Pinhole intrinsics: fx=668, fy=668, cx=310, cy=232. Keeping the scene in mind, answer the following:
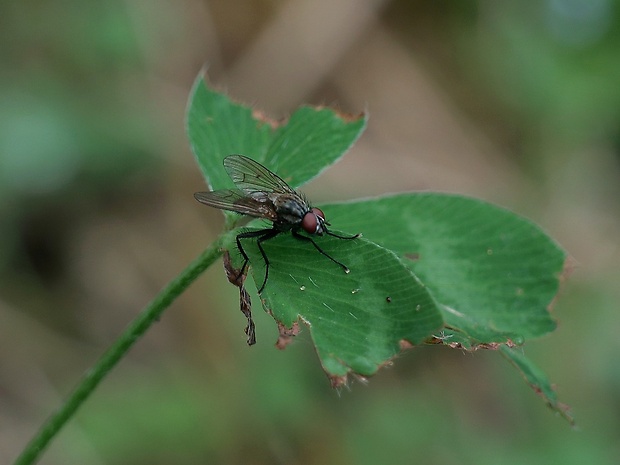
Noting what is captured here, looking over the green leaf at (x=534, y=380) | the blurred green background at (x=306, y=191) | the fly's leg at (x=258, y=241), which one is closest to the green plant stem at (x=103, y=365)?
the fly's leg at (x=258, y=241)

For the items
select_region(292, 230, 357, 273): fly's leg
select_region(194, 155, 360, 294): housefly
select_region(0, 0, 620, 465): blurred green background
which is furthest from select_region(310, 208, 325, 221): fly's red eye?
select_region(0, 0, 620, 465): blurred green background

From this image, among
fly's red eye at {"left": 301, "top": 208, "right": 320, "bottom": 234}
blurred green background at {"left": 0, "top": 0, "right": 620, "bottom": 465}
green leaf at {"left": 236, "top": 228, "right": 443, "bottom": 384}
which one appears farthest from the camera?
blurred green background at {"left": 0, "top": 0, "right": 620, "bottom": 465}

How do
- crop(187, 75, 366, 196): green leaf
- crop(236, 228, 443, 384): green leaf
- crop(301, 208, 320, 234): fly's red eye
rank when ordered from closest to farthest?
1. crop(236, 228, 443, 384): green leaf
2. crop(301, 208, 320, 234): fly's red eye
3. crop(187, 75, 366, 196): green leaf

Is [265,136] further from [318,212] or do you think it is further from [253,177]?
[318,212]

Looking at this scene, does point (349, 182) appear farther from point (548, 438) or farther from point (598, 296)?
point (548, 438)

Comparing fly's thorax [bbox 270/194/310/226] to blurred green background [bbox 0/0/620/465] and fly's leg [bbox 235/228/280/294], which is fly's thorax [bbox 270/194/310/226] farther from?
blurred green background [bbox 0/0/620/465]

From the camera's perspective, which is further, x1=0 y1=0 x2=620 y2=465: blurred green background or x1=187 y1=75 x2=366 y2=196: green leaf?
x1=0 y1=0 x2=620 y2=465: blurred green background

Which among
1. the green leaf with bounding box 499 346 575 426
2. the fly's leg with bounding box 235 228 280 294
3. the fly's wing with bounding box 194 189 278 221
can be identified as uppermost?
the fly's wing with bounding box 194 189 278 221

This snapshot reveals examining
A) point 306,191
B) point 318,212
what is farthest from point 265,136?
point 306,191
